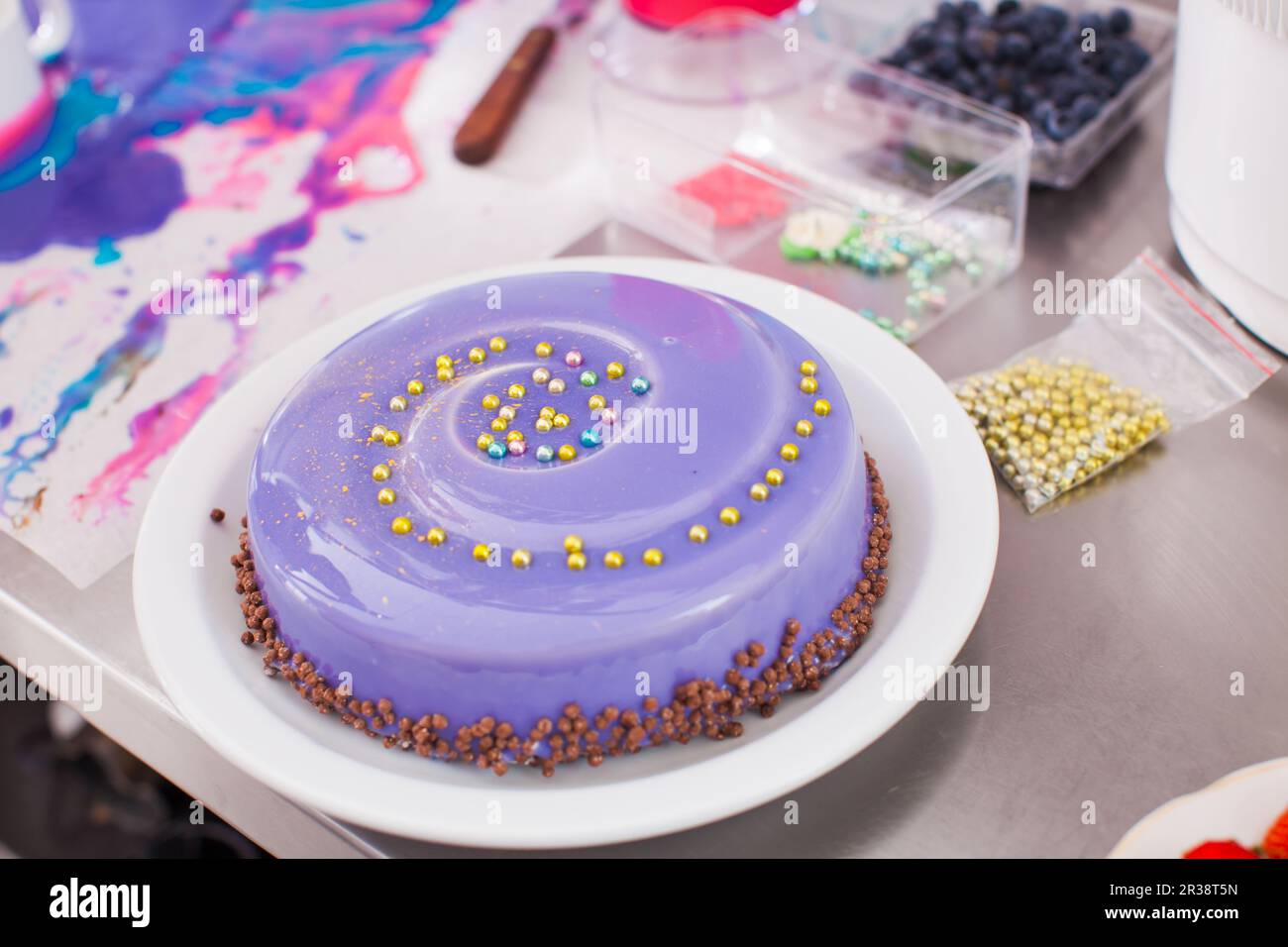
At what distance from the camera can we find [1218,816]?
70cm

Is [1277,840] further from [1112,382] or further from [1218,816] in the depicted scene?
[1112,382]

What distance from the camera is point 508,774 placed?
2.23ft

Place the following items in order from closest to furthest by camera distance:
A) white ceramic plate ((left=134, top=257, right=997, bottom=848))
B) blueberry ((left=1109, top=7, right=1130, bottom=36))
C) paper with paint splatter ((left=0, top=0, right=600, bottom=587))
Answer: white ceramic plate ((left=134, top=257, right=997, bottom=848)), paper with paint splatter ((left=0, top=0, right=600, bottom=587)), blueberry ((left=1109, top=7, right=1130, bottom=36))

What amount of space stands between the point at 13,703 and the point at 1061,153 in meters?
1.27

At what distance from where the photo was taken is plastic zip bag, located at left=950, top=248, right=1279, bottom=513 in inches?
35.8

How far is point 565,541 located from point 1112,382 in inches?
→ 20.3

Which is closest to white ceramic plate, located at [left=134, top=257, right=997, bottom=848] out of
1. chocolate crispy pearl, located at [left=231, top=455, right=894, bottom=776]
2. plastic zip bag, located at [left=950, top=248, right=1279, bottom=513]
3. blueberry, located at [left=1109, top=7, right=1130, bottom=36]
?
chocolate crispy pearl, located at [left=231, top=455, right=894, bottom=776]

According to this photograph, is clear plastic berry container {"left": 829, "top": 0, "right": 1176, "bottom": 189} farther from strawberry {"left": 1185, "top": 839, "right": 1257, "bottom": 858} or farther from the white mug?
the white mug

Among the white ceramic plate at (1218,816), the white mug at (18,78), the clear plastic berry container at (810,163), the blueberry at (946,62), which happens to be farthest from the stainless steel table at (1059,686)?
the white mug at (18,78)

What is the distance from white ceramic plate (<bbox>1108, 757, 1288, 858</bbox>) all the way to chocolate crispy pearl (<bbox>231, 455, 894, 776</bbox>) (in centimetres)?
19

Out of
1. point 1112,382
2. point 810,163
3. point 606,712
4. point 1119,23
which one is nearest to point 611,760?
point 606,712

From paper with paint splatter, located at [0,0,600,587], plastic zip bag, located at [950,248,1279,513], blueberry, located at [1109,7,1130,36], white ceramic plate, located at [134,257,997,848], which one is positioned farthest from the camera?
blueberry, located at [1109,7,1130,36]
